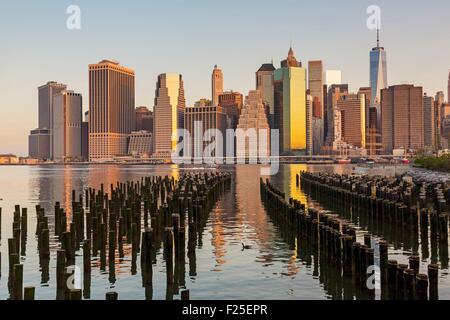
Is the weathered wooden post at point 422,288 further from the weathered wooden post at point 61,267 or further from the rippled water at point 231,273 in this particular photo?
the weathered wooden post at point 61,267

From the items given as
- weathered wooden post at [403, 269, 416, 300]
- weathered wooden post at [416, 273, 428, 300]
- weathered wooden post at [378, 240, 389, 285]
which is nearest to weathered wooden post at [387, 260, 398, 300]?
weathered wooden post at [403, 269, 416, 300]

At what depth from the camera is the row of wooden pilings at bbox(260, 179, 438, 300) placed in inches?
656

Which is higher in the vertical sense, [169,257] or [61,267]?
[61,267]

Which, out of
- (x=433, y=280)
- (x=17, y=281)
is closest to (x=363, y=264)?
(x=433, y=280)

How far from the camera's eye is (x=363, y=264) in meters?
20.2

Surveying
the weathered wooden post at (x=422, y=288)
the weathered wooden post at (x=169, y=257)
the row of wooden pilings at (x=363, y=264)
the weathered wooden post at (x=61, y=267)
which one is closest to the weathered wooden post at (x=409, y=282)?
the row of wooden pilings at (x=363, y=264)

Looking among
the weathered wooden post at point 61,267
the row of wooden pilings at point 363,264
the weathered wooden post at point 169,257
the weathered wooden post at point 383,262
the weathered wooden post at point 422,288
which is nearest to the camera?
the weathered wooden post at point 422,288

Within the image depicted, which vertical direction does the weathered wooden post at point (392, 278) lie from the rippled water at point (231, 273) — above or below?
above

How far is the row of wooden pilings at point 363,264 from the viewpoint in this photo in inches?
656

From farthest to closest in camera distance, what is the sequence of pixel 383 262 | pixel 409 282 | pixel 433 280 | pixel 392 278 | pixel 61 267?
pixel 383 262 → pixel 61 267 → pixel 392 278 → pixel 433 280 → pixel 409 282

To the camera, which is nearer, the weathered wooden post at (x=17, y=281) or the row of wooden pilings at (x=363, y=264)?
the row of wooden pilings at (x=363, y=264)

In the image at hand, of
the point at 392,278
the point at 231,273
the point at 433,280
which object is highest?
the point at 433,280

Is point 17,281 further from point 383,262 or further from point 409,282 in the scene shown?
point 383,262
